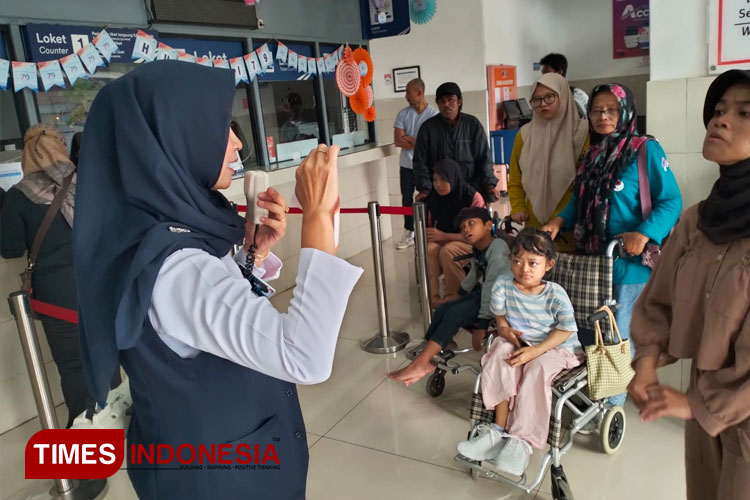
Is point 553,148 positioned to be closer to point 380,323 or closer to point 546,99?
point 546,99

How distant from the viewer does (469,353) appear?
3.70 meters

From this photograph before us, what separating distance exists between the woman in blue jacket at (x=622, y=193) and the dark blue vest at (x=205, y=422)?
1791 millimetres

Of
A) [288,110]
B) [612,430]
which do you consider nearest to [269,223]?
[612,430]

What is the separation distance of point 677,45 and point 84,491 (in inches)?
139

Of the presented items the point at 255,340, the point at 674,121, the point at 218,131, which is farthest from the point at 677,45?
the point at 255,340

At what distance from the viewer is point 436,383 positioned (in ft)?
10.5

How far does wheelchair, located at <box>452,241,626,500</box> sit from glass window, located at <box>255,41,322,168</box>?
3.21m

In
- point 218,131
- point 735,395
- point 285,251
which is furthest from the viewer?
point 285,251

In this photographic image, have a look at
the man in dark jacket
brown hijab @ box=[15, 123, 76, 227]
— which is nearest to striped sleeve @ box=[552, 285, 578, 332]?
the man in dark jacket

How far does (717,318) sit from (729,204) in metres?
0.26

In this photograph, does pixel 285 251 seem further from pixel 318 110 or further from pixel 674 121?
pixel 674 121

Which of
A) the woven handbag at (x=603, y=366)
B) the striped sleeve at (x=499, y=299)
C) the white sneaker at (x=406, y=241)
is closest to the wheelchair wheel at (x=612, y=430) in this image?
the woven handbag at (x=603, y=366)

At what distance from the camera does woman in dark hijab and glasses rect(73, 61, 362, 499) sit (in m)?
0.97

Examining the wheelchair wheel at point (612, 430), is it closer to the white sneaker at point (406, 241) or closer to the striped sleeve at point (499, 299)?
the striped sleeve at point (499, 299)
